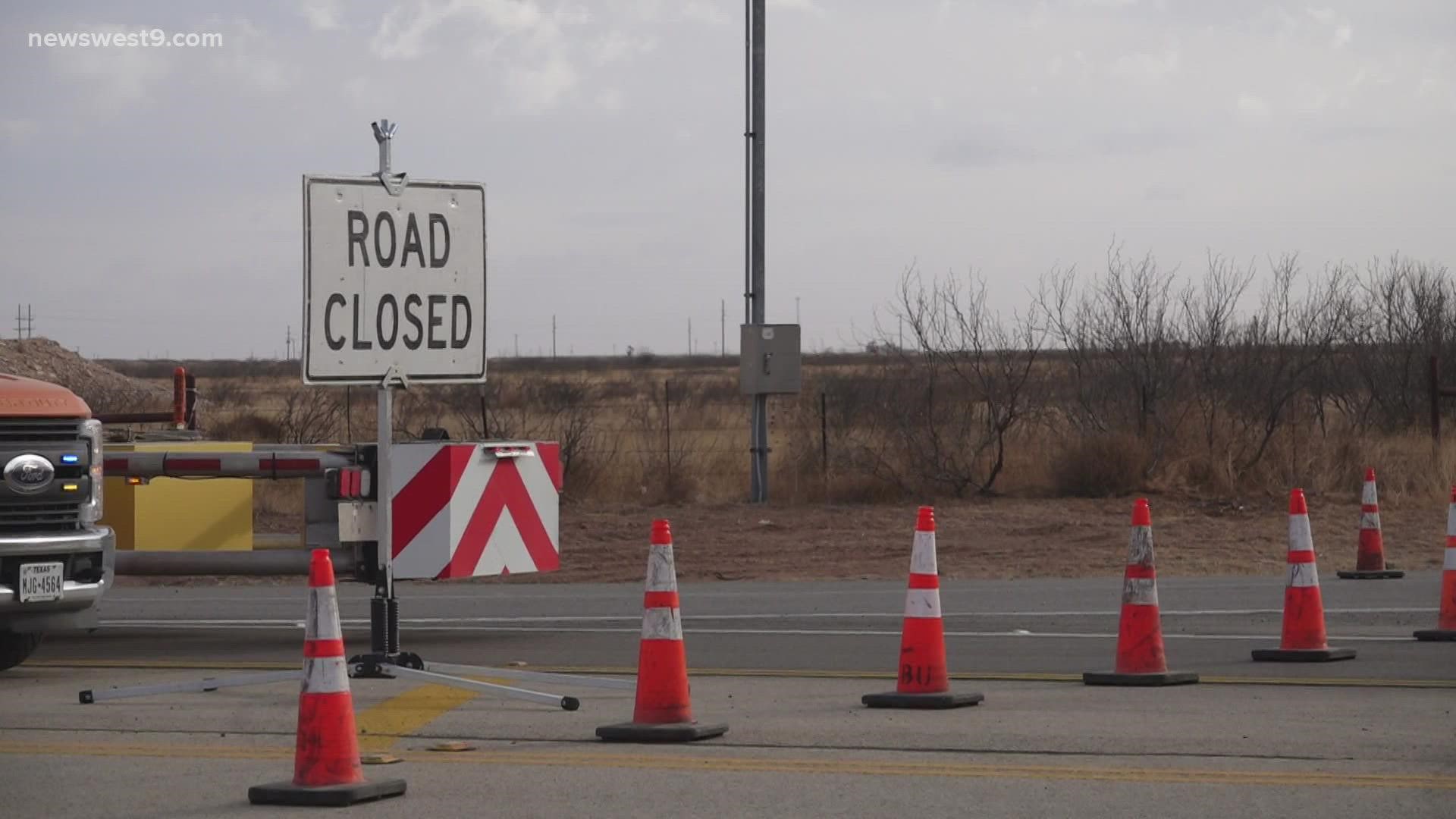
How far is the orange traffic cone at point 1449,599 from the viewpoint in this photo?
11.6 m

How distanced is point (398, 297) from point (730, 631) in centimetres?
442

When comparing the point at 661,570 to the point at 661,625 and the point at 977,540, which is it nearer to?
the point at 661,625

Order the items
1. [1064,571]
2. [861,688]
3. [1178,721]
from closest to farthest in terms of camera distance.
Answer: [1178,721] < [861,688] < [1064,571]

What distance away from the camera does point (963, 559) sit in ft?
62.7

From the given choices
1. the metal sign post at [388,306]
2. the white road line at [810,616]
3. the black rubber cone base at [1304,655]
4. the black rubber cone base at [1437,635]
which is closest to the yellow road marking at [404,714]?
the metal sign post at [388,306]

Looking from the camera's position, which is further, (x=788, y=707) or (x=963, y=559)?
(x=963, y=559)

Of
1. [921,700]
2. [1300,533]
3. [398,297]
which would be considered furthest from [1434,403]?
[398,297]

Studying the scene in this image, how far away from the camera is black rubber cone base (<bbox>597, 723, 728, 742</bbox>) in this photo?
823 cm

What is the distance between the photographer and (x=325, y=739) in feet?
23.0

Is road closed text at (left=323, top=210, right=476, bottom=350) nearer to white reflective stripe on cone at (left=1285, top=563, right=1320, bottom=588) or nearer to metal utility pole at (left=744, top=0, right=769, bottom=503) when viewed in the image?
white reflective stripe on cone at (left=1285, top=563, right=1320, bottom=588)

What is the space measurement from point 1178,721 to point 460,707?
3.63 metres

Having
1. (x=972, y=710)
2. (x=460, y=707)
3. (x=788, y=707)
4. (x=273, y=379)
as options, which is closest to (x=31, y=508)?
(x=460, y=707)

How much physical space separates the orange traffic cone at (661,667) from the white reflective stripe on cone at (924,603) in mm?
1345

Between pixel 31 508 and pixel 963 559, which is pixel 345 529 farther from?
pixel 963 559
